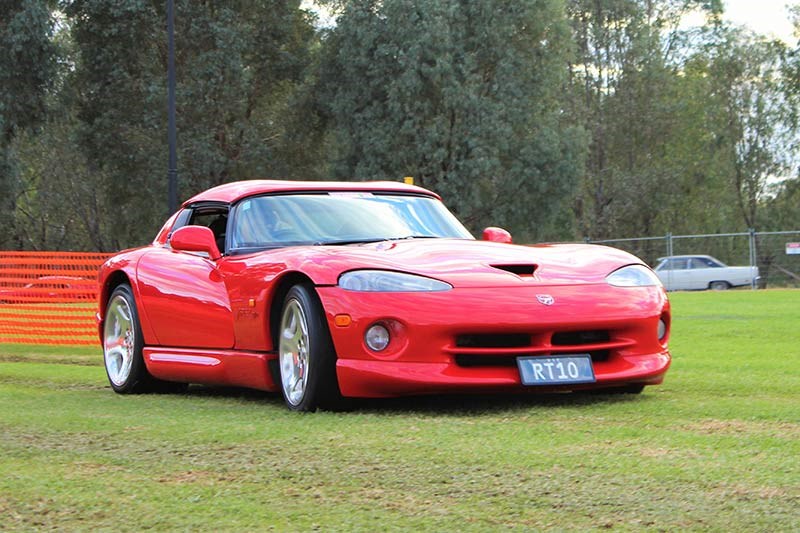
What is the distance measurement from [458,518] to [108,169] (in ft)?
153

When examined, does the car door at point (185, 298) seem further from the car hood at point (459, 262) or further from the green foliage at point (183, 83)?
the green foliage at point (183, 83)

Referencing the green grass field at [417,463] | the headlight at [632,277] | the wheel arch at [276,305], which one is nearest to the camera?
the green grass field at [417,463]

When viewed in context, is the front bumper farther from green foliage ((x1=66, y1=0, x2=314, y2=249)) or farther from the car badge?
green foliage ((x1=66, y1=0, x2=314, y2=249))

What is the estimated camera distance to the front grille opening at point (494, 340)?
650 centimetres

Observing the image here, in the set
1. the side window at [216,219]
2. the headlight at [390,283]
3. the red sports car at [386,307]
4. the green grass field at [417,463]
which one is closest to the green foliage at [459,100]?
the side window at [216,219]

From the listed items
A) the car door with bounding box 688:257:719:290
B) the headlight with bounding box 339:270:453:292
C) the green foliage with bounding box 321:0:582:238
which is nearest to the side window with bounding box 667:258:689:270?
the car door with bounding box 688:257:719:290

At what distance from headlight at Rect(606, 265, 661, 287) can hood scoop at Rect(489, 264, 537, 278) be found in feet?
1.43

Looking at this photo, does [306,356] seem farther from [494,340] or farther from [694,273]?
[694,273]

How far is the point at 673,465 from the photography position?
457 cm

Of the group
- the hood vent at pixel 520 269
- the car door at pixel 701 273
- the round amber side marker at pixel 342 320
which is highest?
the hood vent at pixel 520 269

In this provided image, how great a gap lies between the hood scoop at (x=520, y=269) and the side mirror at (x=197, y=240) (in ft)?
6.67

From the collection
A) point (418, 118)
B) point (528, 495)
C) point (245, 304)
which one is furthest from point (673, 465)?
point (418, 118)

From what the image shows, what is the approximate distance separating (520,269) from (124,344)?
3.50 meters

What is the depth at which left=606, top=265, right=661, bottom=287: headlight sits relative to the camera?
6.88 meters
